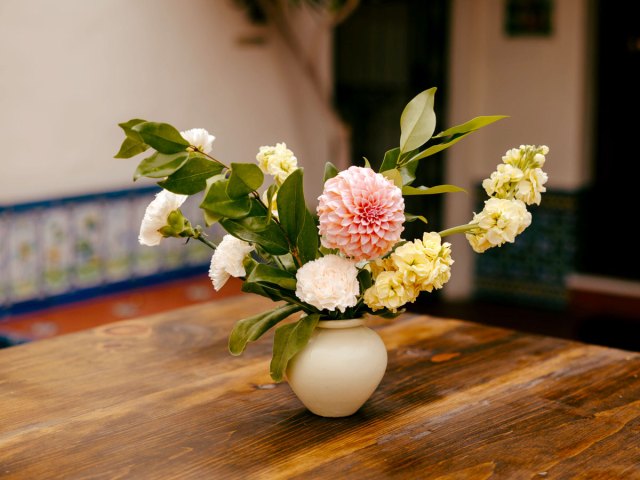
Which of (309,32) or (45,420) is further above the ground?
(309,32)

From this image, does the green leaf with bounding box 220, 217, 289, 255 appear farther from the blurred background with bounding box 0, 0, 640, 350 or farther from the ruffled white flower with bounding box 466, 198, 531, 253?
the blurred background with bounding box 0, 0, 640, 350

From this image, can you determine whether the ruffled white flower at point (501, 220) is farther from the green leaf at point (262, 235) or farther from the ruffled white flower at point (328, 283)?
the green leaf at point (262, 235)

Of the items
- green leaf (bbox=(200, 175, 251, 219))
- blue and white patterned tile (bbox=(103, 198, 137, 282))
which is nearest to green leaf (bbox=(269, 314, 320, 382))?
green leaf (bbox=(200, 175, 251, 219))

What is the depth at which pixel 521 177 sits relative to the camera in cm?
163

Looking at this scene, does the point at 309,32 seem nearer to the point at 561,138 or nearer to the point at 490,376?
the point at 561,138

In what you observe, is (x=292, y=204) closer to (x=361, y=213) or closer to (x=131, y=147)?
(x=361, y=213)

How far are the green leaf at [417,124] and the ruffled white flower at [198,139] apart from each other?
361 millimetres

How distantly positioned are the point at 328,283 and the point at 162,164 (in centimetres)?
34

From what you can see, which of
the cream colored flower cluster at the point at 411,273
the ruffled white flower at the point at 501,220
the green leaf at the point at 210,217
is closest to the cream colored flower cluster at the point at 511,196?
the ruffled white flower at the point at 501,220

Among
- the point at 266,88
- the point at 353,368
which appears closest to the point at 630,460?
the point at 353,368

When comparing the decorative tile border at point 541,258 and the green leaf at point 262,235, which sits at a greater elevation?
the green leaf at point 262,235

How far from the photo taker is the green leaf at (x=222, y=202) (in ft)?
4.85

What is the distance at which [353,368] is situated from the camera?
1.64 m

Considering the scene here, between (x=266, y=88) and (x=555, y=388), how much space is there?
10.7 ft
